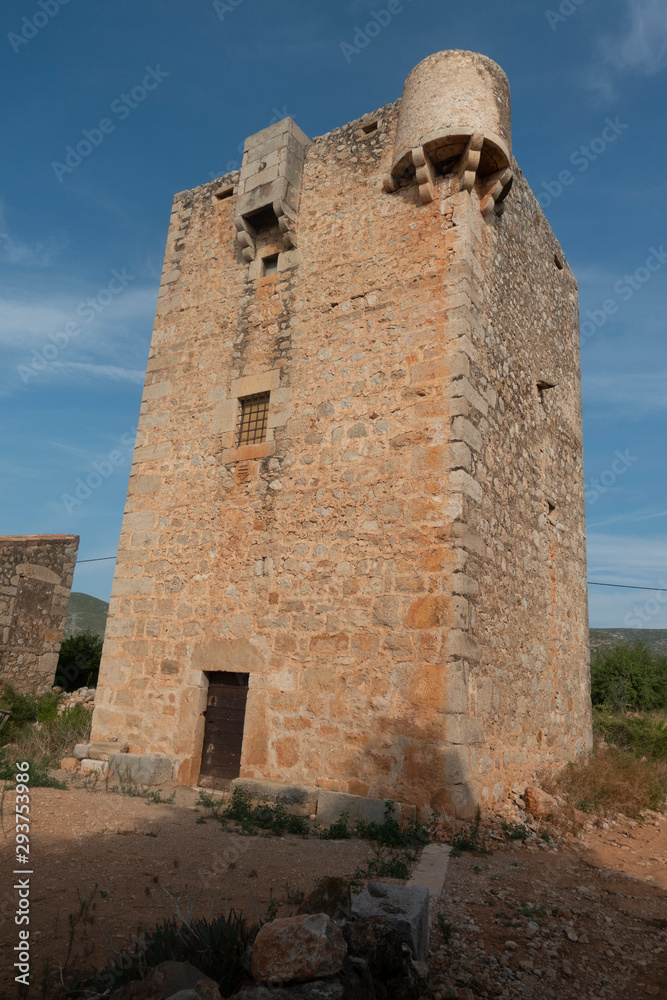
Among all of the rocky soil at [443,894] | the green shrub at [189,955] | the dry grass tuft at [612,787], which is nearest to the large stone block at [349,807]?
the rocky soil at [443,894]

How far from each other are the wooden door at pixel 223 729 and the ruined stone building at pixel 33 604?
5084mm

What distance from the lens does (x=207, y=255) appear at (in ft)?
28.5

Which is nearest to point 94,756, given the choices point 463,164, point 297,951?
point 297,951

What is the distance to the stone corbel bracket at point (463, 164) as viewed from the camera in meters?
6.52

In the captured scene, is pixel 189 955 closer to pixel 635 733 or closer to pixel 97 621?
pixel 635 733

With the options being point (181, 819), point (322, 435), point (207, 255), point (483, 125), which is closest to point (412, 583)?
point (322, 435)

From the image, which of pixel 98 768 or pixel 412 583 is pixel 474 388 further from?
pixel 98 768

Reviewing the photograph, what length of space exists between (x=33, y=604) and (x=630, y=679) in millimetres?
11109

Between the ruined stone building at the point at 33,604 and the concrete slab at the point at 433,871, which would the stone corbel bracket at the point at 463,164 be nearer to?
the concrete slab at the point at 433,871

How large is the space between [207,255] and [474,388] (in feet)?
14.8

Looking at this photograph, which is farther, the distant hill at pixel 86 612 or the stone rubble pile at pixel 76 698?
the distant hill at pixel 86 612

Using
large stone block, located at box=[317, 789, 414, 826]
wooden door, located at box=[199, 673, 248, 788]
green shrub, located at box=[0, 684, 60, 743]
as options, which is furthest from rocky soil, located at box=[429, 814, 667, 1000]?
green shrub, located at box=[0, 684, 60, 743]

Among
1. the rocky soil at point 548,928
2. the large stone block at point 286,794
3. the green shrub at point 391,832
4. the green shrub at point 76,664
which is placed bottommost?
the rocky soil at point 548,928

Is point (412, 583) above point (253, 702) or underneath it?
above
